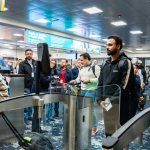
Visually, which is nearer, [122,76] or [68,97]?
[68,97]

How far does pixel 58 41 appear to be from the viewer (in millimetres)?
8898

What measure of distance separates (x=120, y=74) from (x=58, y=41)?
6913 millimetres

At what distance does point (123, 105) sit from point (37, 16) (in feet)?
17.5

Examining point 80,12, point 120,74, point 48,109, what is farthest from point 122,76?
point 80,12

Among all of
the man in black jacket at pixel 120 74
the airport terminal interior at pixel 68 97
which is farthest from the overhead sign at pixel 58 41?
the man in black jacket at pixel 120 74

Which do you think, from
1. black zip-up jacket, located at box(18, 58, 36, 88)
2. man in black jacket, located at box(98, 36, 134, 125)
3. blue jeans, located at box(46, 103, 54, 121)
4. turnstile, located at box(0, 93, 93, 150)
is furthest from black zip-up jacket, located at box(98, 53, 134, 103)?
black zip-up jacket, located at box(18, 58, 36, 88)

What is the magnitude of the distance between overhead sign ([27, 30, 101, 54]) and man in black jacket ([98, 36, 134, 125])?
563 cm

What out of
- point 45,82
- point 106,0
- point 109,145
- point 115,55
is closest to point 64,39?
point 106,0

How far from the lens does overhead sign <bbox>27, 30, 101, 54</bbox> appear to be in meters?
7.72

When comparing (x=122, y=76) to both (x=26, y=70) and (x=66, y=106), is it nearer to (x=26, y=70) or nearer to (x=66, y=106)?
(x=66, y=106)

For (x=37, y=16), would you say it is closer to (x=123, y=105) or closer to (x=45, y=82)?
(x=45, y=82)

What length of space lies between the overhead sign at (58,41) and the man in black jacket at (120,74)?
563cm

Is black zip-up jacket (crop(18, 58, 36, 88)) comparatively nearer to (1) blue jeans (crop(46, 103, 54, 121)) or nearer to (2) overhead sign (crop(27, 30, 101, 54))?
(1) blue jeans (crop(46, 103, 54, 121))

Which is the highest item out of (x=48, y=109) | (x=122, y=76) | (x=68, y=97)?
(x=122, y=76)
